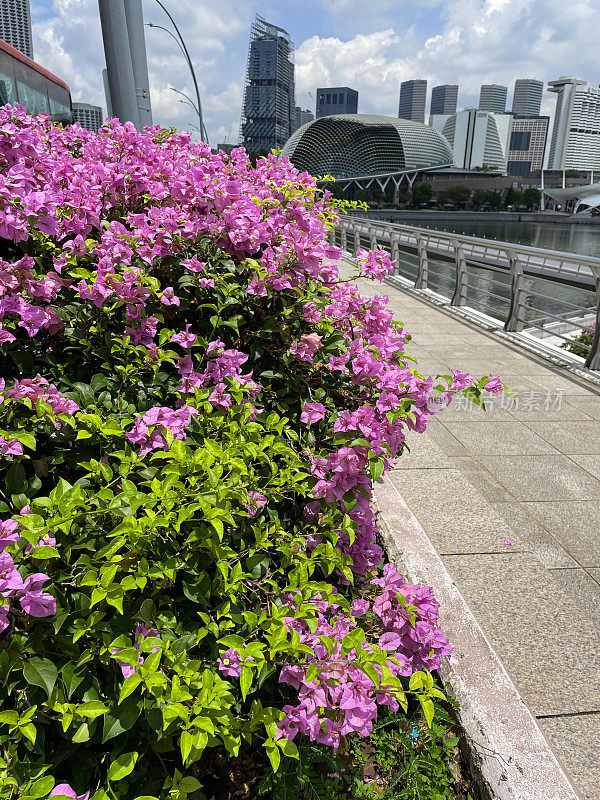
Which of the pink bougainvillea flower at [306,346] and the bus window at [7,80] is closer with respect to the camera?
the pink bougainvillea flower at [306,346]

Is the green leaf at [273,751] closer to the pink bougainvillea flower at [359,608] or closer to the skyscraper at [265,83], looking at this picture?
the pink bougainvillea flower at [359,608]

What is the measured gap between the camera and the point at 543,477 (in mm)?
4137

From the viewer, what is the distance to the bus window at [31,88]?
9750 millimetres

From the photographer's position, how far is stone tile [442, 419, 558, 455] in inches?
181

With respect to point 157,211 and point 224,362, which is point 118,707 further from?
point 157,211

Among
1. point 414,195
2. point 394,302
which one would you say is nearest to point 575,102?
point 414,195

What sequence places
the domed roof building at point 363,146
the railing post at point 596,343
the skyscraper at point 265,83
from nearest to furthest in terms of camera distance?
the railing post at point 596,343
the skyscraper at point 265,83
the domed roof building at point 363,146

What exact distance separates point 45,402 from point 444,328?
7.77 meters

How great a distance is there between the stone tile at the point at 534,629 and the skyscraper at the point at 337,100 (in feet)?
706

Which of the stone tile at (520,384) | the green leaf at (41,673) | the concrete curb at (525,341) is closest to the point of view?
the green leaf at (41,673)

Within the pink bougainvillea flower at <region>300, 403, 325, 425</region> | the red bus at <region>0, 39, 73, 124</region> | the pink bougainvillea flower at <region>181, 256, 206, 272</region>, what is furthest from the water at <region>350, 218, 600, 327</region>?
the red bus at <region>0, 39, 73, 124</region>

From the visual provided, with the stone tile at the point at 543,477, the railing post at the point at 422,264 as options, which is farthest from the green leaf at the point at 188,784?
the railing post at the point at 422,264

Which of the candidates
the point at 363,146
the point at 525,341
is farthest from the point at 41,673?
the point at 363,146

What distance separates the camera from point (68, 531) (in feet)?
4.32
